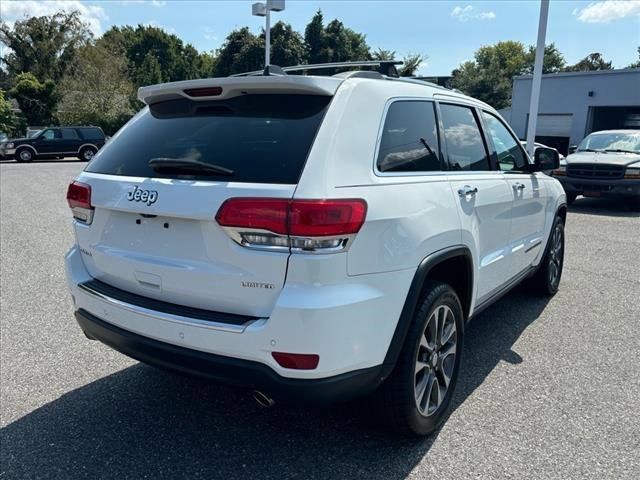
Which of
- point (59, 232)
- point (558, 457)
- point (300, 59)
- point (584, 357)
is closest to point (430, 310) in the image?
point (558, 457)

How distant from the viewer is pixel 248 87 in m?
2.54

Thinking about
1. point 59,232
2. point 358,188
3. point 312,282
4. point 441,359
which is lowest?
point 59,232

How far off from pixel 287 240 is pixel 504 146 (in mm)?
2691

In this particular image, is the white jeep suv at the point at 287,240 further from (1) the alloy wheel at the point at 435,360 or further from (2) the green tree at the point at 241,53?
(2) the green tree at the point at 241,53

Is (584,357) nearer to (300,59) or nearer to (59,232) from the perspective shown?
(59,232)

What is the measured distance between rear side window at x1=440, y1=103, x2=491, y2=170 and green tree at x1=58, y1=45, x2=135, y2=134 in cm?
3656

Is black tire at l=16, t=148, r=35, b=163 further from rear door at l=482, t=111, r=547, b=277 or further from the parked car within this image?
rear door at l=482, t=111, r=547, b=277

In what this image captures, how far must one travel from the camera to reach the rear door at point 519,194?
398 cm

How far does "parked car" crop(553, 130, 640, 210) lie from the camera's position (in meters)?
11.2

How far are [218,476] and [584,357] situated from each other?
2824mm

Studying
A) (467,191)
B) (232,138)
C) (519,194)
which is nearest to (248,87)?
(232,138)

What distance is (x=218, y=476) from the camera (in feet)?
8.38

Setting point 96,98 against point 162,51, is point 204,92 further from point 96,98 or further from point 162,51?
point 162,51

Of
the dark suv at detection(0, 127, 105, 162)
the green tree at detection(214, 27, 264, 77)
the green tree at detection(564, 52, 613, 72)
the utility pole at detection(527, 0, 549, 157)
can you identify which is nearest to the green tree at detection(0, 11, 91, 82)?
the green tree at detection(214, 27, 264, 77)
